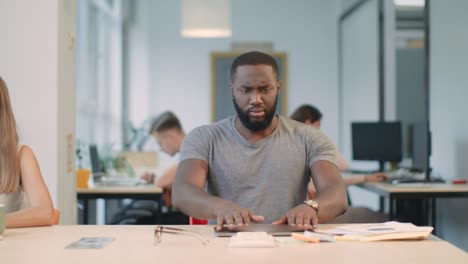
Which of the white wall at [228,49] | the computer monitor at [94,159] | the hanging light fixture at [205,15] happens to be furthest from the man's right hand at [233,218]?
the white wall at [228,49]

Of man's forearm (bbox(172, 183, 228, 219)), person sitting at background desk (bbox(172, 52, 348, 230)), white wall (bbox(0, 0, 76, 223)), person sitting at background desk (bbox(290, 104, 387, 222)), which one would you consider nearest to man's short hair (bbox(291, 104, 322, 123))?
person sitting at background desk (bbox(290, 104, 387, 222))

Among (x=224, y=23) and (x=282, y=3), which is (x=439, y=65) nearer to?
(x=224, y=23)

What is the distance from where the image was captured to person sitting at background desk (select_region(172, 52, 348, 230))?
8.44ft

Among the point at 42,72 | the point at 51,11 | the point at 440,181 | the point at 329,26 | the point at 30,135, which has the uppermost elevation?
the point at 329,26

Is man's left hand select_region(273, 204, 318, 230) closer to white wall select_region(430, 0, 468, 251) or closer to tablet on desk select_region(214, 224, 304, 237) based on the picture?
tablet on desk select_region(214, 224, 304, 237)

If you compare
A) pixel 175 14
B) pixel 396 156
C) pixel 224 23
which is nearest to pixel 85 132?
pixel 224 23

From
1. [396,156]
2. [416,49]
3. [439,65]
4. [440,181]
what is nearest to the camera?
[440,181]

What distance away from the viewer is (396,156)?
5.81m

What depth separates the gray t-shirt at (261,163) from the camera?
2602 millimetres

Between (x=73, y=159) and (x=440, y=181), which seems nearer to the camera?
(x=73, y=159)

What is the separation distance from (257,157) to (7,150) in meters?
1.01

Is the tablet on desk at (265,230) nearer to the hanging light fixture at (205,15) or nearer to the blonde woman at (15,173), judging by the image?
the blonde woman at (15,173)

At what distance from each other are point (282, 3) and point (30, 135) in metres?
5.98

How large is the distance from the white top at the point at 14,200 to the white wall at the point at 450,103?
11.5 ft
